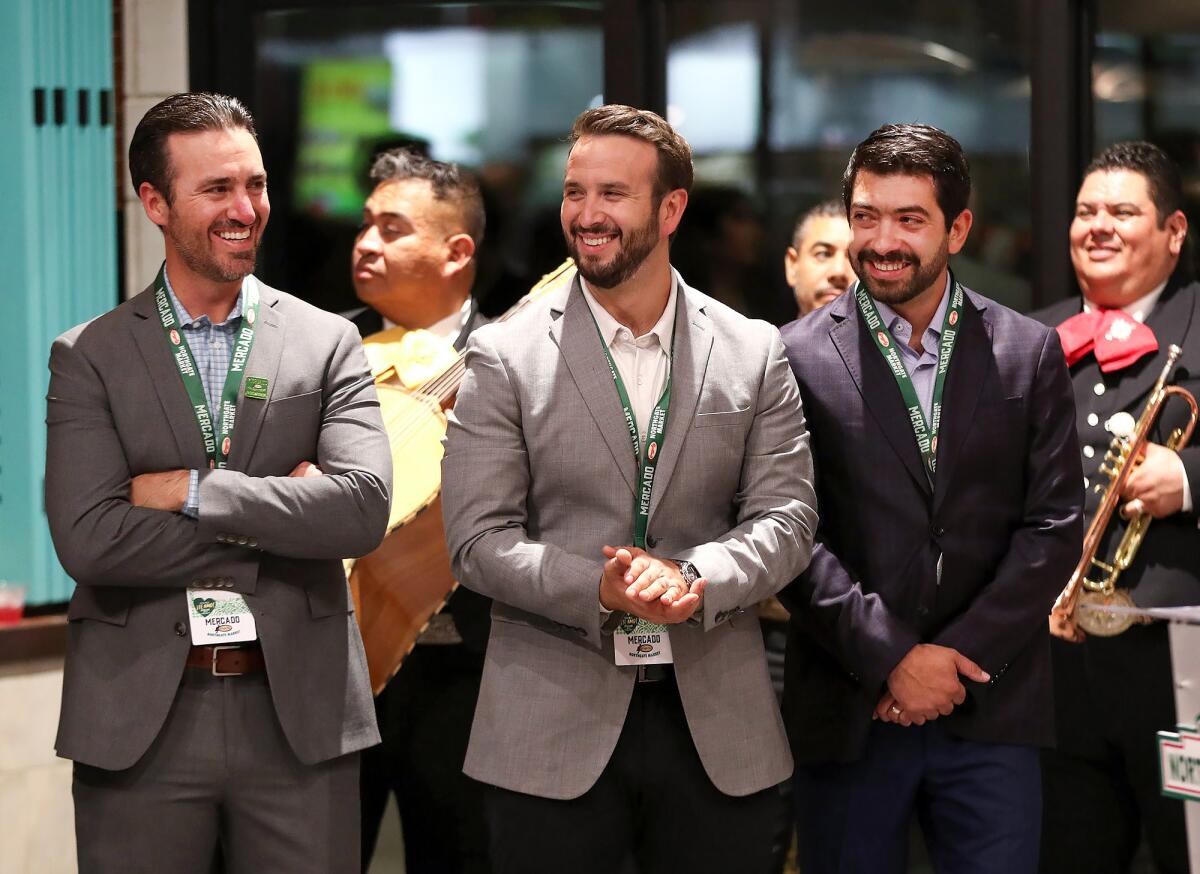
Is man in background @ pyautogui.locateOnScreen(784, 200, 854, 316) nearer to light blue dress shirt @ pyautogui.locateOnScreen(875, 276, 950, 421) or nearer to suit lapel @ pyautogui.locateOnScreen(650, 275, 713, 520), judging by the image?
light blue dress shirt @ pyautogui.locateOnScreen(875, 276, 950, 421)

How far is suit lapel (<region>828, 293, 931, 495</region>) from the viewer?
126 inches

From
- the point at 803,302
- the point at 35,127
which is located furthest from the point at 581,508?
the point at 35,127

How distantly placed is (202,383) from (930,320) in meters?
1.57

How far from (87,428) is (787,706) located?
1.59m

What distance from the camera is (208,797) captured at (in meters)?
3.03

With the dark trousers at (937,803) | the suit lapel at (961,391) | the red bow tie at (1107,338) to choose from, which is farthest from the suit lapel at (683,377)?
the red bow tie at (1107,338)

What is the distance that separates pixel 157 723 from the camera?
296 cm

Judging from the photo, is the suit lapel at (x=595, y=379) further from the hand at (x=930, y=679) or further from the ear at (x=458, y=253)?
the ear at (x=458, y=253)

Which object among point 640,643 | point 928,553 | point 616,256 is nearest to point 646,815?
point 640,643

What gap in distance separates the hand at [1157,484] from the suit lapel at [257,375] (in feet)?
7.15

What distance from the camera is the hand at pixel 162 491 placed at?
298 cm

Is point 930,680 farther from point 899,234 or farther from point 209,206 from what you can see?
point 209,206

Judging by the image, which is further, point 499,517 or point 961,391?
point 961,391

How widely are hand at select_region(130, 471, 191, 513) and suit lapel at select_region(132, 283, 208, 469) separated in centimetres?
6
